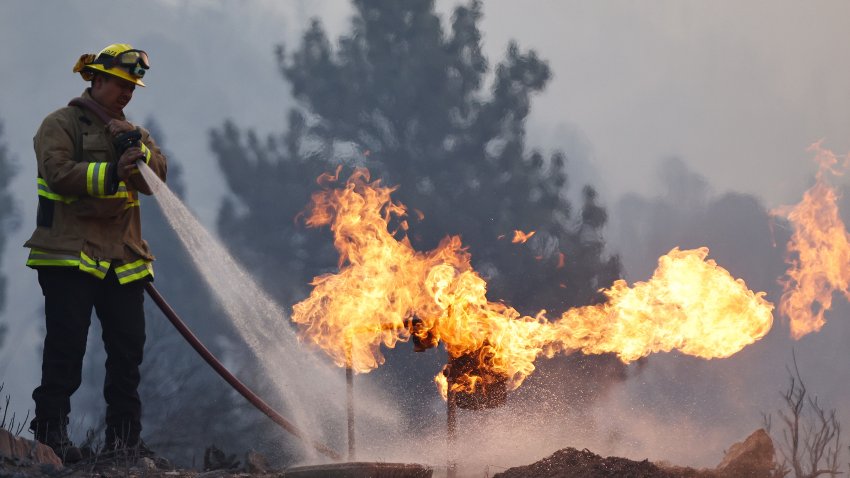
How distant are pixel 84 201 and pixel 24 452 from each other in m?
1.66

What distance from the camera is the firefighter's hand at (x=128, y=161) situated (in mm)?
5938

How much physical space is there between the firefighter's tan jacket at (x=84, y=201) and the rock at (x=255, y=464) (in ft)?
4.84

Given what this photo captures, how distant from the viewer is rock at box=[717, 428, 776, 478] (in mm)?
6242

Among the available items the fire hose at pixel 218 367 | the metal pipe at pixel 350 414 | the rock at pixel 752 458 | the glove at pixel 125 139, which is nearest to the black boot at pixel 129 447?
the fire hose at pixel 218 367

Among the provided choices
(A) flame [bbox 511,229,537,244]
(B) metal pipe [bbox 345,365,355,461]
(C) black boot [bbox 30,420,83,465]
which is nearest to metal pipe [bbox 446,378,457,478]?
(B) metal pipe [bbox 345,365,355,461]

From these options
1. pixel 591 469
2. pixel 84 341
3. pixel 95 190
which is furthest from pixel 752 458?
pixel 95 190

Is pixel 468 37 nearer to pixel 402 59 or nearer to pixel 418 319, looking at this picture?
pixel 402 59

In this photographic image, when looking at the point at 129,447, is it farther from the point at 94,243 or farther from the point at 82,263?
the point at 94,243

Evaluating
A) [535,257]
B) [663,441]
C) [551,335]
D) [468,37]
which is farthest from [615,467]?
[468,37]

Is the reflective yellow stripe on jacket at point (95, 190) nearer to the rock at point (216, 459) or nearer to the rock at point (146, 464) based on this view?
the rock at point (146, 464)

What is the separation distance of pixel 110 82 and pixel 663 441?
7.20m

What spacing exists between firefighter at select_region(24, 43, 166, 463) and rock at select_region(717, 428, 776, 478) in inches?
144

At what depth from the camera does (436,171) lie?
19625 millimetres

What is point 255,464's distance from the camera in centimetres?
677
